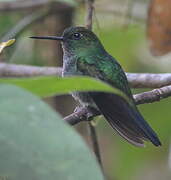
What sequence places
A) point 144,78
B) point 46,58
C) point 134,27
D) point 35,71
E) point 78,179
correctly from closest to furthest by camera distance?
1. point 78,179
2. point 144,78
3. point 35,71
4. point 46,58
5. point 134,27

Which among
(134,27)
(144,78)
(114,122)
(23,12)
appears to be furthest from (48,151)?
(23,12)

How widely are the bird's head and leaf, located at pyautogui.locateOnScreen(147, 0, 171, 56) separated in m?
0.46

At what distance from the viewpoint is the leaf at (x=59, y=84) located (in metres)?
1.00

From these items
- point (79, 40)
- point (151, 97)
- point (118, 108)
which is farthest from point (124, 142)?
point (151, 97)

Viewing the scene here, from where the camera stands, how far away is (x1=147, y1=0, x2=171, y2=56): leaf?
3.88 meters

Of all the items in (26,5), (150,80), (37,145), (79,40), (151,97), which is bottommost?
(26,5)

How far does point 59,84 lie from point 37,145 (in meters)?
0.15

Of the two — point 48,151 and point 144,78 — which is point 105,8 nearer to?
point 144,78

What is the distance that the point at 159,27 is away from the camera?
3.94 metres

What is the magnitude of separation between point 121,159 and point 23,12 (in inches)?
77.9

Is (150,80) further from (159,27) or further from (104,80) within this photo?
(159,27)

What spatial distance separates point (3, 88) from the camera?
3.23 feet

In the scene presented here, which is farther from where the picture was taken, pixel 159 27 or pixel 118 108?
pixel 159 27

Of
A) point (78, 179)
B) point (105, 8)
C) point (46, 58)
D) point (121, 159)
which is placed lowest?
point (121, 159)
